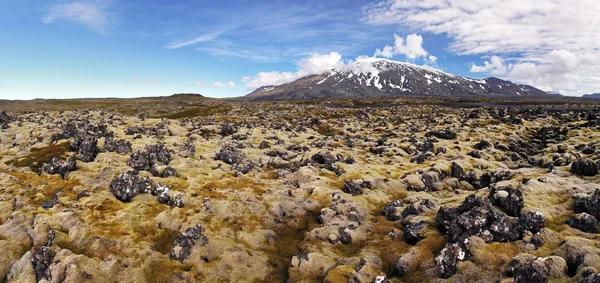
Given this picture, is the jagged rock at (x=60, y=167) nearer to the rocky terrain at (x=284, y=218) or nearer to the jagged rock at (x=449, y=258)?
the rocky terrain at (x=284, y=218)

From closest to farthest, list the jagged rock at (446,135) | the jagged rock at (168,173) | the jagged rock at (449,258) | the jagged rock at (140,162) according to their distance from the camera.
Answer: the jagged rock at (449,258) → the jagged rock at (168,173) → the jagged rock at (140,162) → the jagged rock at (446,135)

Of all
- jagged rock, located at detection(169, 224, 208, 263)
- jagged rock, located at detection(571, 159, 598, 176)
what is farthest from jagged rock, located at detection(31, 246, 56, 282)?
jagged rock, located at detection(571, 159, 598, 176)

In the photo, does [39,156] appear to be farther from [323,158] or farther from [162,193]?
[323,158]

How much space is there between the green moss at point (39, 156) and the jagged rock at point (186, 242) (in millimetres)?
21005

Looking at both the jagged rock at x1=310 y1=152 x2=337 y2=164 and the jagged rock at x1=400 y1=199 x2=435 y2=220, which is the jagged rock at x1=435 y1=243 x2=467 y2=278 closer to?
the jagged rock at x1=400 y1=199 x2=435 y2=220

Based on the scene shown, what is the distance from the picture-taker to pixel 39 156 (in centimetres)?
3347

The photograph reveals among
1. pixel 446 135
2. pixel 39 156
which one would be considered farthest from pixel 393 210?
pixel 39 156

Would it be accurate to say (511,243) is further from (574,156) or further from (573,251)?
(574,156)

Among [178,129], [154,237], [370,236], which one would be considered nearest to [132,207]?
[154,237]

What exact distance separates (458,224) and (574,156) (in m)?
23.6

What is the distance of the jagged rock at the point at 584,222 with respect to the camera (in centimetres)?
1662

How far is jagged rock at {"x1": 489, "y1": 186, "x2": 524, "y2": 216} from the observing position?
19234 millimetres

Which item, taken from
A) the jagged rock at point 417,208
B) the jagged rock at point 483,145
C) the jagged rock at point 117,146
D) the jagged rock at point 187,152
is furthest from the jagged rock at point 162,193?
the jagged rock at point 483,145

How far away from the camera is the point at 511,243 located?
1638cm
